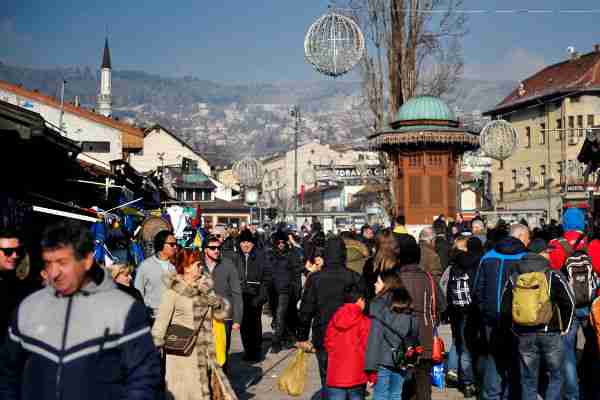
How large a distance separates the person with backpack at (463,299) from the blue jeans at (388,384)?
3142 millimetres

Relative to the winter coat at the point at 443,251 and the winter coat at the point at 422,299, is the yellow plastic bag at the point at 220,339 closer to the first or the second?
the winter coat at the point at 422,299

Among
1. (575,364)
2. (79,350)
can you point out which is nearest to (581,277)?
(575,364)

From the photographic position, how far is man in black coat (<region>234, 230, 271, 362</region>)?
14336 mm

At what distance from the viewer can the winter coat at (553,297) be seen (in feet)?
29.5

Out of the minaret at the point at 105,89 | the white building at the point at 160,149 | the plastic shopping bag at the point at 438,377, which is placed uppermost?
the minaret at the point at 105,89

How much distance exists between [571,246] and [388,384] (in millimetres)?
4877

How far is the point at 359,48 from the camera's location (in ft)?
82.4

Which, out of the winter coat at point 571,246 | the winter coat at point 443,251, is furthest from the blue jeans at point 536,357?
the winter coat at point 443,251

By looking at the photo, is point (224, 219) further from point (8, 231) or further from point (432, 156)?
point (8, 231)

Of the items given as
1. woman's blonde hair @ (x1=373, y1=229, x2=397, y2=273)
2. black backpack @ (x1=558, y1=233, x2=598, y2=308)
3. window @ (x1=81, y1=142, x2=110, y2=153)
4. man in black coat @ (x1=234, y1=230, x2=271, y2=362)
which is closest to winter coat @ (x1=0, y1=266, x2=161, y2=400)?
woman's blonde hair @ (x1=373, y1=229, x2=397, y2=273)

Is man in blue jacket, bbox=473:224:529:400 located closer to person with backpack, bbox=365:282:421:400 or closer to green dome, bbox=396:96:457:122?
person with backpack, bbox=365:282:421:400

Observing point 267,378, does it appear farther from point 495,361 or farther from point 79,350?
point 79,350

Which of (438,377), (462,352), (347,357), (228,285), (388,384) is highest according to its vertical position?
(228,285)

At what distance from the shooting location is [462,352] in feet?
37.8
